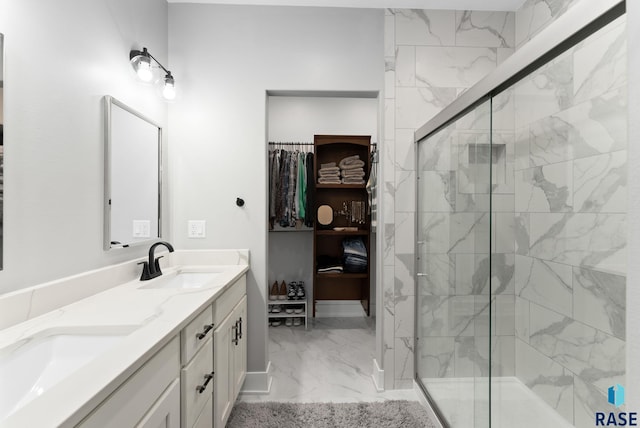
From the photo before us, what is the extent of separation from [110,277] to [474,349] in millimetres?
1790

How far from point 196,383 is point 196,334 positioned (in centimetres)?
19

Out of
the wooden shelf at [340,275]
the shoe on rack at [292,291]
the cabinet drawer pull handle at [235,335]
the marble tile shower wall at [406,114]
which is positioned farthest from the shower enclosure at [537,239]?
the shoe on rack at [292,291]

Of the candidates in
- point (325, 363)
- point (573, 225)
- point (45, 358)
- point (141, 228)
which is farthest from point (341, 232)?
point (45, 358)

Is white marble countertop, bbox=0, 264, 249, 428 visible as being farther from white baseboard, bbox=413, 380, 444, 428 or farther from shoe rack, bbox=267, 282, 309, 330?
shoe rack, bbox=267, 282, 309, 330

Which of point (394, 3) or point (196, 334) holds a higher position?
point (394, 3)

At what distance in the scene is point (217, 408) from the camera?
4.62 ft

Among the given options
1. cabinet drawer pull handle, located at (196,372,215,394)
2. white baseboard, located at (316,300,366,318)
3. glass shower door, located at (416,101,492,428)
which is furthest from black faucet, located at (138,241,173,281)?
white baseboard, located at (316,300,366,318)

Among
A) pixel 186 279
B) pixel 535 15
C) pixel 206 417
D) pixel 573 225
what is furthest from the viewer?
pixel 535 15

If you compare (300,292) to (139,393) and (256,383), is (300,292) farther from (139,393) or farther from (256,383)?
(139,393)

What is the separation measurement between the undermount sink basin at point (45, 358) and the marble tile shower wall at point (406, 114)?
1.67 m

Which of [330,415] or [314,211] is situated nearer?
[330,415]

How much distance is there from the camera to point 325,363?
247 centimetres

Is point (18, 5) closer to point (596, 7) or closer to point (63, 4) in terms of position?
point (63, 4)

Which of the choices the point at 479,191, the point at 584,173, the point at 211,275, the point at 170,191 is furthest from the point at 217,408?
the point at 584,173
